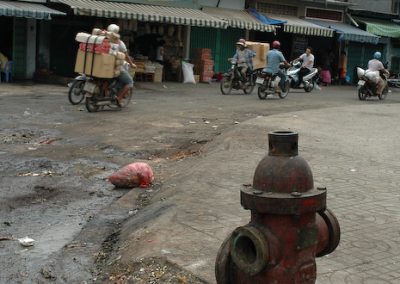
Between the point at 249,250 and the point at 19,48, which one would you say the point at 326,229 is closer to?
the point at 249,250

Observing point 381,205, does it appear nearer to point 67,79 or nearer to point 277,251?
point 277,251

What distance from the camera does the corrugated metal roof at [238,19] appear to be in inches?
879

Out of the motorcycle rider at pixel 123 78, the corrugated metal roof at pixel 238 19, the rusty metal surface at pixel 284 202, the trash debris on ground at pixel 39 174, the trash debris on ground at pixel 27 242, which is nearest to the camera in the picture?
the rusty metal surface at pixel 284 202

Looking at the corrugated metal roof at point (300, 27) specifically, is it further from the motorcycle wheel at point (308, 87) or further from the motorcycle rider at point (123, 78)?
the motorcycle rider at point (123, 78)

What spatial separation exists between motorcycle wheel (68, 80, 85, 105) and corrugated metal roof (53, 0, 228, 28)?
5061 mm

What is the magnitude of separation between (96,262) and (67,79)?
593 inches

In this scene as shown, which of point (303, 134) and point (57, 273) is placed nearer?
point (57, 273)

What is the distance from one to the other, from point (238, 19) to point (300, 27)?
10.4ft

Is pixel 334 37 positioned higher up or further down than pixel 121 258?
higher up

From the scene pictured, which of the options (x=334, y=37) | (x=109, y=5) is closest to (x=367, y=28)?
(x=334, y=37)

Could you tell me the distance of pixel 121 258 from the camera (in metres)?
4.29

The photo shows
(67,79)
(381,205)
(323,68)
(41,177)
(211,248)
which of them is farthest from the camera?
(323,68)

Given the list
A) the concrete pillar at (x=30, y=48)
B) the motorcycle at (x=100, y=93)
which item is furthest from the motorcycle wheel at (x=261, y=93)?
the concrete pillar at (x=30, y=48)

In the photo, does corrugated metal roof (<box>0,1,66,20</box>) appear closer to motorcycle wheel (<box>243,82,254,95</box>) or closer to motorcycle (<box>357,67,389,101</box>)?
motorcycle wheel (<box>243,82,254,95</box>)
